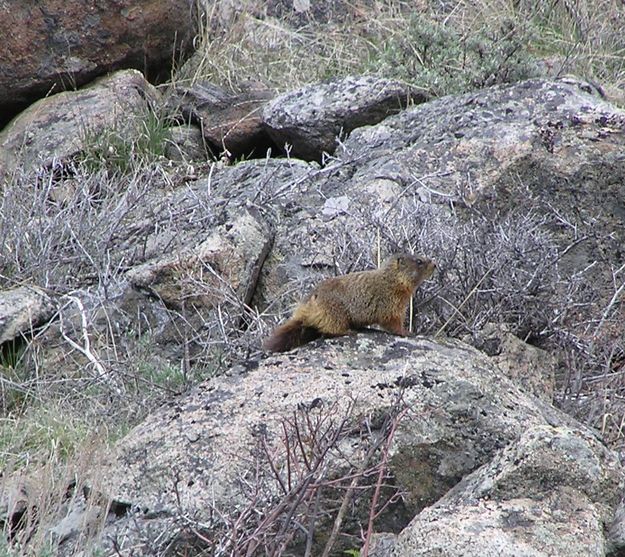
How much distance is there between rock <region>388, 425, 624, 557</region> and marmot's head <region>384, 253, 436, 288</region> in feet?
5.43

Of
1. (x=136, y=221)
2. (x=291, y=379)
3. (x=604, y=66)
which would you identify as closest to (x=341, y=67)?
(x=604, y=66)

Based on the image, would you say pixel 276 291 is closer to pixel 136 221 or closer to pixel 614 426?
pixel 136 221

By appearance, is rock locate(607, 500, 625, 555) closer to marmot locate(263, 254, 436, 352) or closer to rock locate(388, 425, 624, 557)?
rock locate(388, 425, 624, 557)

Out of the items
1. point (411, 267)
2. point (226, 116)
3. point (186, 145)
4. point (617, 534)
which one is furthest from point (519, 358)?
point (226, 116)

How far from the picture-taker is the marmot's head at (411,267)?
568 cm

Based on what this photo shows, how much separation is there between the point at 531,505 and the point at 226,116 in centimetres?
647

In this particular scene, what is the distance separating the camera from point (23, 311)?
669 cm

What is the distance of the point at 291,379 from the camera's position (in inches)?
189

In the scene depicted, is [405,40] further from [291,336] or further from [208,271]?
[291,336]

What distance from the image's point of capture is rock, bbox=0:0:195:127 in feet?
31.0

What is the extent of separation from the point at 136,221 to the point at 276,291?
1.33 meters

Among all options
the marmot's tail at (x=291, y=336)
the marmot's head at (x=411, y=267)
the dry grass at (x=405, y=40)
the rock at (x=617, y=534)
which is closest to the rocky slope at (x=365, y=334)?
the rock at (x=617, y=534)

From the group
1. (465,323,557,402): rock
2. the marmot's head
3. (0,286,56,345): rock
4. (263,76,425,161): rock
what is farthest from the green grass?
(465,323,557,402): rock

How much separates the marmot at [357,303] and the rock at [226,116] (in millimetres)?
3798
